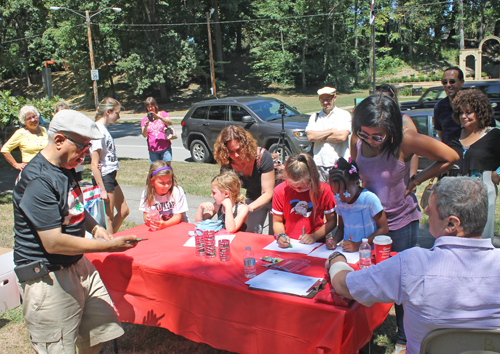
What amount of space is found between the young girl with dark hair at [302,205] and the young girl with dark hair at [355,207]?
1.30 ft

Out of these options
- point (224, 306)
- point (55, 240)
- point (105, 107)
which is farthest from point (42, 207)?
point (105, 107)

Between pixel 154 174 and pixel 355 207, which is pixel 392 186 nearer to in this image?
pixel 355 207

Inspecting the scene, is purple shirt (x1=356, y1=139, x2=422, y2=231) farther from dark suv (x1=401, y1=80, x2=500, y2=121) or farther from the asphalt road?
the asphalt road

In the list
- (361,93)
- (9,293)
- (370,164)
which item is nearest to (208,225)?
(370,164)

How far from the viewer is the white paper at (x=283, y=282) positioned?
2.40m

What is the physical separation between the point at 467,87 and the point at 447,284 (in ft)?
34.1

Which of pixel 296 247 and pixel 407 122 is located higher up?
pixel 407 122

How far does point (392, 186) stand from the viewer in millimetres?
2859

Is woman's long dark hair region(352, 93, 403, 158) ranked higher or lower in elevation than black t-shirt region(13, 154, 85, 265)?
higher

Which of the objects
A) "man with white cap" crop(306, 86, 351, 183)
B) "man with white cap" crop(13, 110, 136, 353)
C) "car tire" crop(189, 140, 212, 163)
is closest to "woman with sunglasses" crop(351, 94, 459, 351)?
"man with white cap" crop(13, 110, 136, 353)

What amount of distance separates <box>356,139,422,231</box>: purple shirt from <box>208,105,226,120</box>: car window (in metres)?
8.54

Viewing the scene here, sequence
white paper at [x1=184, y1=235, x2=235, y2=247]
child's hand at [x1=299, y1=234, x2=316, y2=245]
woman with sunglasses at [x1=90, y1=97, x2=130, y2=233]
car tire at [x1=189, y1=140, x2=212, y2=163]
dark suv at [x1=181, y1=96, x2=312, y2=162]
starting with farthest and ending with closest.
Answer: car tire at [x1=189, y1=140, x2=212, y2=163] → dark suv at [x1=181, y1=96, x2=312, y2=162] → woman with sunglasses at [x1=90, y1=97, x2=130, y2=233] → white paper at [x1=184, y1=235, x2=235, y2=247] → child's hand at [x1=299, y1=234, x2=316, y2=245]

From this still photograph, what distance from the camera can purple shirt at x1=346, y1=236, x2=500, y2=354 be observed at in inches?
65.7

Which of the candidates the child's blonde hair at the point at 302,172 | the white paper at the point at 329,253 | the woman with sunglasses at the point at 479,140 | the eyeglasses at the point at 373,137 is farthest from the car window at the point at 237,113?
Answer: the eyeglasses at the point at 373,137
